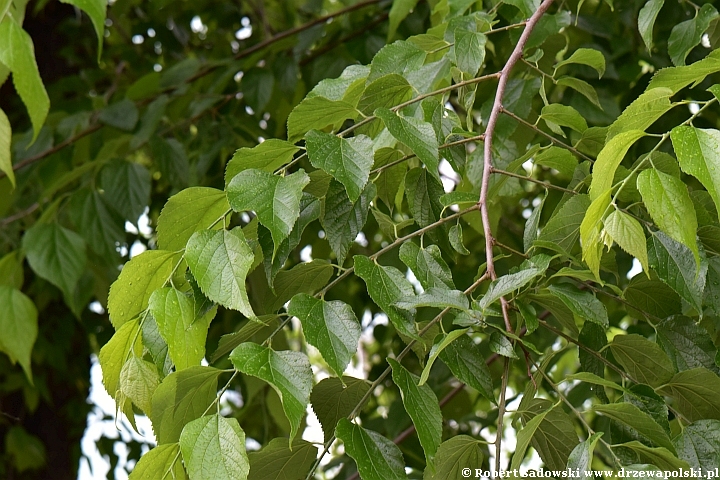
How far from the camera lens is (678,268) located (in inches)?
20.1

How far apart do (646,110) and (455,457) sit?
0.26 metres

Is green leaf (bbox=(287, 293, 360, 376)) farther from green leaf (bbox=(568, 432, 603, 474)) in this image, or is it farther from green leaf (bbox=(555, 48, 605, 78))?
green leaf (bbox=(555, 48, 605, 78))

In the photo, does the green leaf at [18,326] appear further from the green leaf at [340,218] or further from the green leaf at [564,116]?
the green leaf at [564,116]

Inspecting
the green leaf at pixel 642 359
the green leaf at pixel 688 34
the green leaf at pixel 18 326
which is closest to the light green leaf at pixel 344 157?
the green leaf at pixel 642 359

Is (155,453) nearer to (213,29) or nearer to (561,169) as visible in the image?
(561,169)

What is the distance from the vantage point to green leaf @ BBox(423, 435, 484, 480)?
499mm

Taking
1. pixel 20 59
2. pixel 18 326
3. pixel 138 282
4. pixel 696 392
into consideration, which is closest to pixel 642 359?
pixel 696 392

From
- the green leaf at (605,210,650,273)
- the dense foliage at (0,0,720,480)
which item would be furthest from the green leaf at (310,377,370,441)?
the green leaf at (605,210,650,273)

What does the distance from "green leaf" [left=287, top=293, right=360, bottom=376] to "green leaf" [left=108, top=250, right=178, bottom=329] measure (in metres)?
0.11

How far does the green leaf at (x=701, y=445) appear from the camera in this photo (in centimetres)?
49

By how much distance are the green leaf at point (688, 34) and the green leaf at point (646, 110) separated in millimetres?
236

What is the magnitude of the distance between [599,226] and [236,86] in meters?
1.18

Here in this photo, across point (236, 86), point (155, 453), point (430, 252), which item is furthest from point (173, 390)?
Result: point (236, 86)

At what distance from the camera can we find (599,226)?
1.52ft
